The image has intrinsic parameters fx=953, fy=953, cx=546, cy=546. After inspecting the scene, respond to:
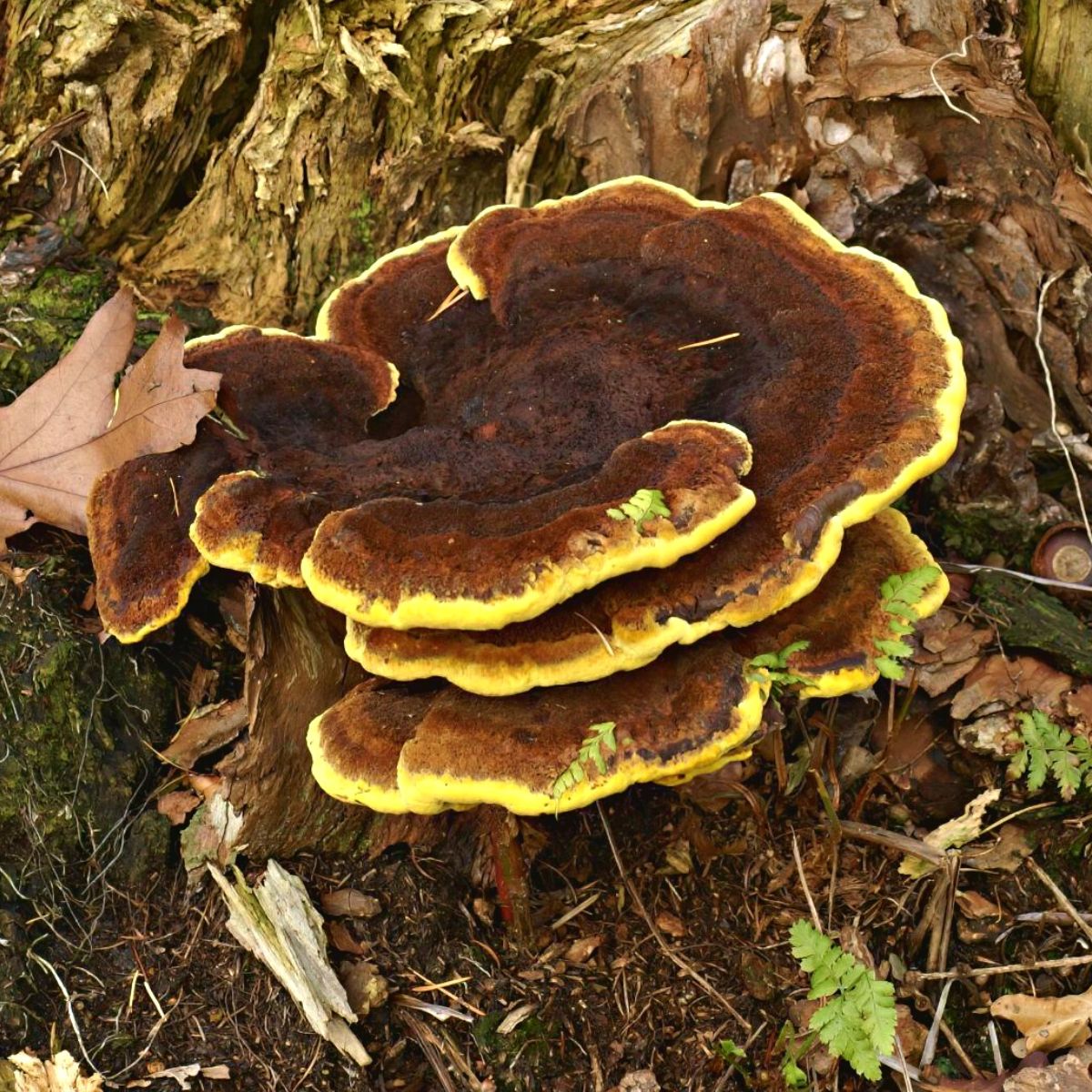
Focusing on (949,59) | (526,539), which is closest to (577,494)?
(526,539)

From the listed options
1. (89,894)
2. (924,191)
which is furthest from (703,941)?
(924,191)

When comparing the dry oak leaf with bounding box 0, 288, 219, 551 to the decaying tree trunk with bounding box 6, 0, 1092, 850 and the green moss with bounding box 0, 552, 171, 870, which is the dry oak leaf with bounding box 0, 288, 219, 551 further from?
the decaying tree trunk with bounding box 6, 0, 1092, 850

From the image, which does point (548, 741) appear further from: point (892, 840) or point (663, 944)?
point (892, 840)

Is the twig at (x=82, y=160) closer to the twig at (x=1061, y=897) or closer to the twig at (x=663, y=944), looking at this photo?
the twig at (x=663, y=944)

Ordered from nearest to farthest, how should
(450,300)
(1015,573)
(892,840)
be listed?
(892,840)
(450,300)
(1015,573)

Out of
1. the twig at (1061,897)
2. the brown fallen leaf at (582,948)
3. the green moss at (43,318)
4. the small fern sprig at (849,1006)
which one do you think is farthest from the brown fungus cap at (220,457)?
the twig at (1061,897)

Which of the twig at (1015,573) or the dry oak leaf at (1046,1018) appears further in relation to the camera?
the twig at (1015,573)
